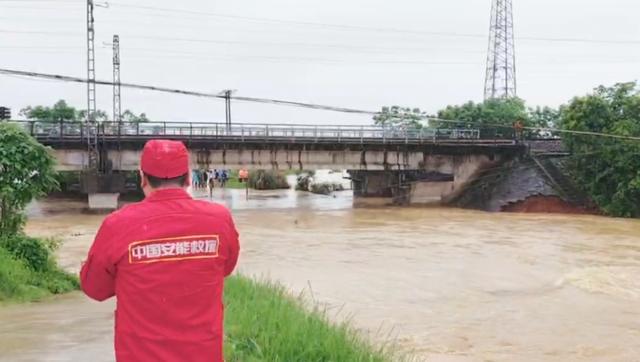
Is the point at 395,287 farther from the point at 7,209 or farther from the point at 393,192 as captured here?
the point at 393,192

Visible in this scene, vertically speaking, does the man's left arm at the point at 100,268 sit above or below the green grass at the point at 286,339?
above

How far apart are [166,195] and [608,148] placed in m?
41.2

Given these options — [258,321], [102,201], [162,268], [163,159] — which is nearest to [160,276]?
[162,268]

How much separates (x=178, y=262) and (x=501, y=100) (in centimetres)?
6743

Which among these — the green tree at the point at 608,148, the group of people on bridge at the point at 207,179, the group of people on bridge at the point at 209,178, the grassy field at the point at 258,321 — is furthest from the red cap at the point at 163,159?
the group of people on bridge at the point at 207,179

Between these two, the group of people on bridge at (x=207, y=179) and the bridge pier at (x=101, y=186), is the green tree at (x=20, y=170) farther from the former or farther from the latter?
the group of people on bridge at (x=207, y=179)

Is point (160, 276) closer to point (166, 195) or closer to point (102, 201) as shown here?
point (166, 195)

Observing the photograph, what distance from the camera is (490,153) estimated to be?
47.8 m

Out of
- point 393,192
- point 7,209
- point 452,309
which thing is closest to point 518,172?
point 393,192

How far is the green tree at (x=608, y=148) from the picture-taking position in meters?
39.6

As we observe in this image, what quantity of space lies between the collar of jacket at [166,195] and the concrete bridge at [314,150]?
1568 inches

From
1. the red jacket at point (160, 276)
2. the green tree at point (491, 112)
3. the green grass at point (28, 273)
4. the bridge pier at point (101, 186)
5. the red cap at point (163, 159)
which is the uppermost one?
the green tree at point (491, 112)

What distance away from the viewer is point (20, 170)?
9.90 metres

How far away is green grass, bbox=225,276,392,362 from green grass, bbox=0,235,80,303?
344 cm
